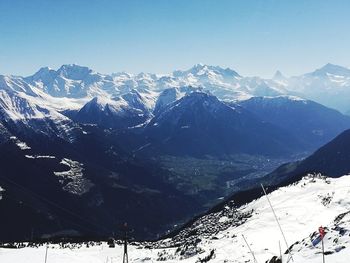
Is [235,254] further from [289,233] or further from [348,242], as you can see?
[348,242]

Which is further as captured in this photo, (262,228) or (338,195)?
(338,195)

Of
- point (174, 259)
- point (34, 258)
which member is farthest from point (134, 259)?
point (34, 258)

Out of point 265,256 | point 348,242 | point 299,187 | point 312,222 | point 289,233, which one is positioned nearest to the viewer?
point 348,242

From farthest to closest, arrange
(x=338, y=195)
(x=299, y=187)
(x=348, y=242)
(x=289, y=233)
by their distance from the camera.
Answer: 1. (x=299, y=187)
2. (x=338, y=195)
3. (x=289, y=233)
4. (x=348, y=242)

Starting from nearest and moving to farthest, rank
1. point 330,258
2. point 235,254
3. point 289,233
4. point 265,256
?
point 330,258, point 265,256, point 235,254, point 289,233

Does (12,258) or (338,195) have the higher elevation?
(338,195)

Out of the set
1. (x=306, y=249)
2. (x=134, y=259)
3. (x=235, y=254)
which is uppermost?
(x=306, y=249)

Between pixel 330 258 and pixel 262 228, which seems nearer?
pixel 330 258

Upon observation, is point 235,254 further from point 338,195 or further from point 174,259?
point 338,195

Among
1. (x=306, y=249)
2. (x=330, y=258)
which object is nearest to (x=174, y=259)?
(x=306, y=249)
